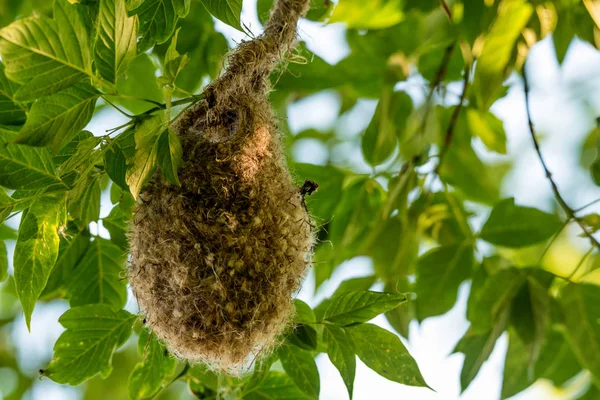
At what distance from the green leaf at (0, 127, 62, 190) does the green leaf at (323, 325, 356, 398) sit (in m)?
0.57

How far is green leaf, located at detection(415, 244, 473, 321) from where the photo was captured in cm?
180

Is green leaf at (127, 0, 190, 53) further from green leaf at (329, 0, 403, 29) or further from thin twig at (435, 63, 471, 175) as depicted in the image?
thin twig at (435, 63, 471, 175)

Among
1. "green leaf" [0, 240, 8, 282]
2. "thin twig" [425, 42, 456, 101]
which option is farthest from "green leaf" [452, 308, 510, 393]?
"green leaf" [0, 240, 8, 282]

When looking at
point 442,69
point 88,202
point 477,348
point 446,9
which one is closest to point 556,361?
point 477,348

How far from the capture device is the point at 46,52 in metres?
0.97

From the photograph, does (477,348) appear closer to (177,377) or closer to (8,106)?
(177,377)

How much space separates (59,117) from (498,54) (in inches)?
36.7

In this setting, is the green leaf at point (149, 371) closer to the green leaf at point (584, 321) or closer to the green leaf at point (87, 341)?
the green leaf at point (87, 341)

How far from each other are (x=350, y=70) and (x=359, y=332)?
3.31 ft

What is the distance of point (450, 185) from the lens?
7.27 feet

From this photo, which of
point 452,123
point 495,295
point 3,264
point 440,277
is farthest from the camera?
point 452,123

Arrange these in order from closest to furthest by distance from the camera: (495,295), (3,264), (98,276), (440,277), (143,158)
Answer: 1. (143,158)
2. (3,264)
3. (98,276)
4. (495,295)
5. (440,277)

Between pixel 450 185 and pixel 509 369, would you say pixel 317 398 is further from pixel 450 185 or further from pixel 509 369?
pixel 450 185

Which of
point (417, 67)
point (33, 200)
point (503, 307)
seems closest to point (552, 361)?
point (503, 307)
